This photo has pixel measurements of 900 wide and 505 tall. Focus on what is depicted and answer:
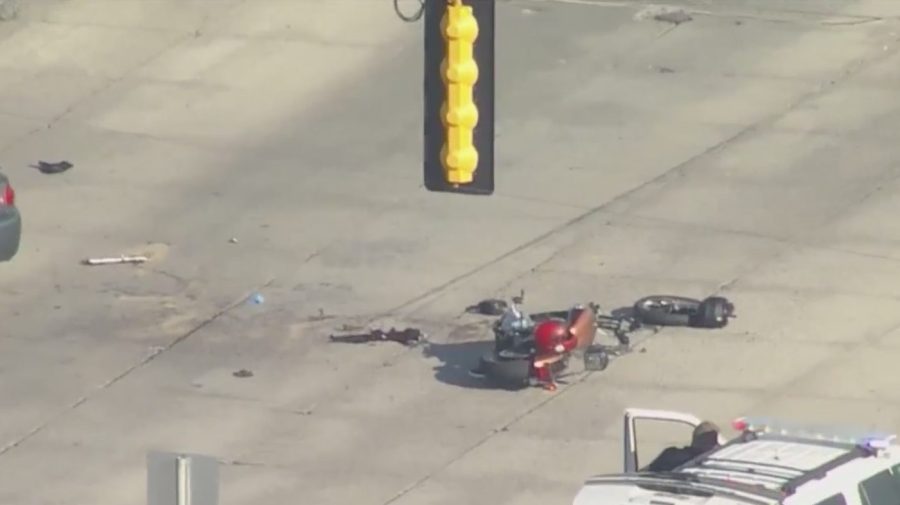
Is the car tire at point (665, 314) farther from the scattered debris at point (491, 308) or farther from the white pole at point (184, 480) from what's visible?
the white pole at point (184, 480)

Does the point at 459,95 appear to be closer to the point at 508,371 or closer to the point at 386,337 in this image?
the point at 508,371

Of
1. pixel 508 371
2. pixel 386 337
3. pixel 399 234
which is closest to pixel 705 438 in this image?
pixel 508 371

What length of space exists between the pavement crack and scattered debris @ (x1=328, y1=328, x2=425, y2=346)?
0.97 metres

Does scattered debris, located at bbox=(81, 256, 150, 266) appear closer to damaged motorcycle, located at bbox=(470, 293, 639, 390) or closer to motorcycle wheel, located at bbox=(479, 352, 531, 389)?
damaged motorcycle, located at bbox=(470, 293, 639, 390)

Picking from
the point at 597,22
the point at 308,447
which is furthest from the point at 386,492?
the point at 597,22

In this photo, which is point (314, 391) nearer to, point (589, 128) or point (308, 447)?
point (308, 447)

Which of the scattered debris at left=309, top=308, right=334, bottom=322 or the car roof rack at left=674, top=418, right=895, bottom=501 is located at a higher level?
the car roof rack at left=674, top=418, right=895, bottom=501

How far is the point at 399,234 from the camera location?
720 inches

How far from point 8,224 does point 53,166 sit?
2830 mm

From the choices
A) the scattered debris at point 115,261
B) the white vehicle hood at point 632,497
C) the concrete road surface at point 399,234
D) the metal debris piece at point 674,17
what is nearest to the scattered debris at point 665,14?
the metal debris piece at point 674,17

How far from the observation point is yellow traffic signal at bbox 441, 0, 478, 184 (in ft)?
39.7

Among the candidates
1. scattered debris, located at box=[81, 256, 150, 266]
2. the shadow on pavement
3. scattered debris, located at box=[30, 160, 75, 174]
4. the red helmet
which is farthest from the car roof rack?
scattered debris, located at box=[30, 160, 75, 174]

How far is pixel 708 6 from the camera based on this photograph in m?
22.4

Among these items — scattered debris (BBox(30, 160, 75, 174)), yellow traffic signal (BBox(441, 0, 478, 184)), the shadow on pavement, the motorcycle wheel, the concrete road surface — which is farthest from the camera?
scattered debris (BBox(30, 160, 75, 174))
